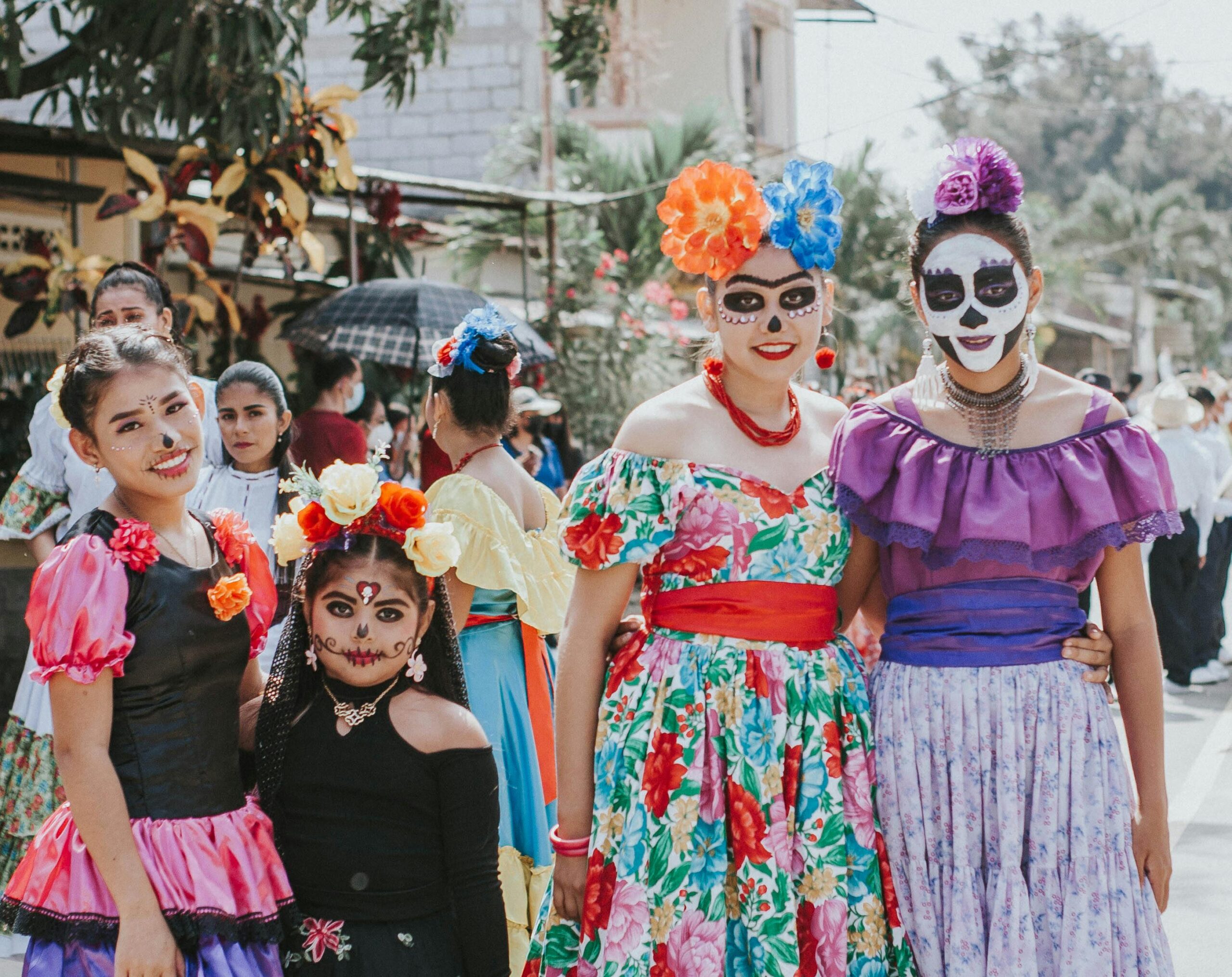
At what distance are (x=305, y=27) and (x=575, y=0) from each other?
8.44 ft

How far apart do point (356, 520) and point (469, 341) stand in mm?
1405

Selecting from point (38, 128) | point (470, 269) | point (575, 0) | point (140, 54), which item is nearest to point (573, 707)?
point (140, 54)

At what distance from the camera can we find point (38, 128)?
26.7 feet

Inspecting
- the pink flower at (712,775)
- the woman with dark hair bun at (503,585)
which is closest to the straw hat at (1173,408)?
the woman with dark hair bun at (503,585)

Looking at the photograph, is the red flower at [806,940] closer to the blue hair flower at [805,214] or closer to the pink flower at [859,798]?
the pink flower at [859,798]

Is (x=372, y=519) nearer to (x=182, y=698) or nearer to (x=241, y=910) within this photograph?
(x=182, y=698)

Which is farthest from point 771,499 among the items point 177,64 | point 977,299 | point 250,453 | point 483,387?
point 177,64

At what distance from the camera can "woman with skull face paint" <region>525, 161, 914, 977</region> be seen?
2812 millimetres

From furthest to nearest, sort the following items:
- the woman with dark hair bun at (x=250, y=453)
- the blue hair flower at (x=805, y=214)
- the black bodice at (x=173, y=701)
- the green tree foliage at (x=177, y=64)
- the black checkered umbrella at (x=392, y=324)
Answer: the black checkered umbrella at (x=392, y=324)
the green tree foliage at (x=177, y=64)
the woman with dark hair bun at (x=250, y=453)
the blue hair flower at (x=805, y=214)
the black bodice at (x=173, y=701)

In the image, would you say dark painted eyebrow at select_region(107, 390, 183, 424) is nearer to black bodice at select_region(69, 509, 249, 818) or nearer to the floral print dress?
black bodice at select_region(69, 509, 249, 818)

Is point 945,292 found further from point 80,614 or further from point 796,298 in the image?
point 80,614

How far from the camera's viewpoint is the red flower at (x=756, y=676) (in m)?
2.86

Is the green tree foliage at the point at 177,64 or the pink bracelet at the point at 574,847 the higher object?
the green tree foliage at the point at 177,64

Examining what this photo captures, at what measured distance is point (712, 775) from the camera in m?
2.86
